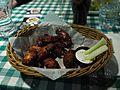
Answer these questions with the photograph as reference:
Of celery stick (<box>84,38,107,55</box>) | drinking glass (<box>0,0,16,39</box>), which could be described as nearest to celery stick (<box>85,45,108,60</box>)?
celery stick (<box>84,38,107,55</box>)

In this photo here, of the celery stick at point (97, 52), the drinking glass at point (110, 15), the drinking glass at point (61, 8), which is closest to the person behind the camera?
the celery stick at point (97, 52)

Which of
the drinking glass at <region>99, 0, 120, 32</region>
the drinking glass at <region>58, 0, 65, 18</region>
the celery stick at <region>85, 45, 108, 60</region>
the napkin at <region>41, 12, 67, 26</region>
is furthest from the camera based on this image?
the drinking glass at <region>58, 0, 65, 18</region>

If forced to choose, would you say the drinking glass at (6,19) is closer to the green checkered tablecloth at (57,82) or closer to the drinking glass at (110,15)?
the green checkered tablecloth at (57,82)

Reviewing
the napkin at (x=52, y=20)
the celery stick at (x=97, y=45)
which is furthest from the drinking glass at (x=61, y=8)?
the celery stick at (x=97, y=45)

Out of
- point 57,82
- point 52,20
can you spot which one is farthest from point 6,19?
point 57,82

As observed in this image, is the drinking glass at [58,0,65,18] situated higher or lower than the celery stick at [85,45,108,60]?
lower

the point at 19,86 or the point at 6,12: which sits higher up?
the point at 6,12

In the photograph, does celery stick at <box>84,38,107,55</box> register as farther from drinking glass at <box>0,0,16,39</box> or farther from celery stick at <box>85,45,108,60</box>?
drinking glass at <box>0,0,16,39</box>

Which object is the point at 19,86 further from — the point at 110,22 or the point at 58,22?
the point at 110,22

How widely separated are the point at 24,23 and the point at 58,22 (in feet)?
0.78

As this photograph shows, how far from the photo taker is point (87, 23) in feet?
3.45

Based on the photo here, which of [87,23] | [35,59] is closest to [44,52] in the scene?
[35,59]

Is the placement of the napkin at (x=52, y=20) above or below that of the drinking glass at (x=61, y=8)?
above

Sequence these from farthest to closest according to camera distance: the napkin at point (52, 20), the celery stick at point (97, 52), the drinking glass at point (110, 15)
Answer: the drinking glass at point (110, 15) < the napkin at point (52, 20) < the celery stick at point (97, 52)
